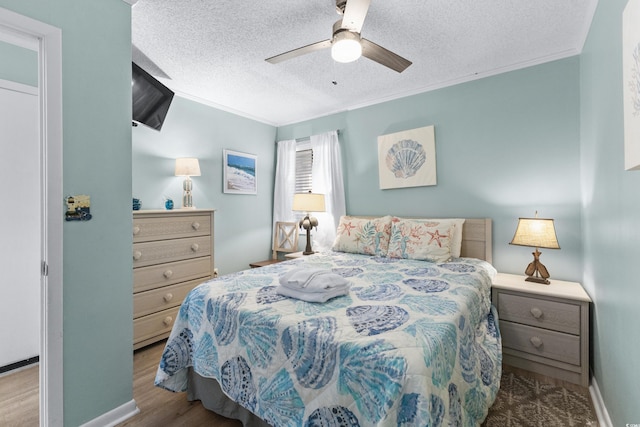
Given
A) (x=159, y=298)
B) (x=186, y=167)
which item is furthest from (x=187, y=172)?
(x=159, y=298)

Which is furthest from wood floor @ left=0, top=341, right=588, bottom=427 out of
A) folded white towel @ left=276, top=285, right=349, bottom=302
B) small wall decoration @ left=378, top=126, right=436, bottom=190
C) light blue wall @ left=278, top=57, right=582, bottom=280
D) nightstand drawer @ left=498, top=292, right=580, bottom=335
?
small wall decoration @ left=378, top=126, right=436, bottom=190

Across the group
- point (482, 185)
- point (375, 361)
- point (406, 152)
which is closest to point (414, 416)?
point (375, 361)

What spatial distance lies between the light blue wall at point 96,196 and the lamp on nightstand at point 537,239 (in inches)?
113

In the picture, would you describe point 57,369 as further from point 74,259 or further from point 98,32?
point 98,32

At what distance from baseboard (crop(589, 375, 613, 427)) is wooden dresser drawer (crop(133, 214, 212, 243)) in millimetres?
3318

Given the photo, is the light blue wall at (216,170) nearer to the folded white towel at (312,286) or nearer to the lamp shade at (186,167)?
the lamp shade at (186,167)

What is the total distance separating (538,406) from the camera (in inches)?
73.0

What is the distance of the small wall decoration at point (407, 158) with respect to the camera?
127 inches

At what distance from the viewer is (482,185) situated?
2939mm

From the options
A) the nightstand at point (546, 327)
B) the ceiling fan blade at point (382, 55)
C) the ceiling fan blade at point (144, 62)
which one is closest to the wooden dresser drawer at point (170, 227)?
the ceiling fan blade at point (144, 62)

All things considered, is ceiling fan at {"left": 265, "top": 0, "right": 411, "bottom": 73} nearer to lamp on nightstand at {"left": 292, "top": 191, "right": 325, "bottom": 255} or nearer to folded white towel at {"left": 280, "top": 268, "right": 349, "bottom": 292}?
folded white towel at {"left": 280, "top": 268, "right": 349, "bottom": 292}

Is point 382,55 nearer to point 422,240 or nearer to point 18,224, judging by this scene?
point 422,240

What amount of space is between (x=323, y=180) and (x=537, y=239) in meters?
2.48

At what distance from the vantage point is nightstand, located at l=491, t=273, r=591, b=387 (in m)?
2.07
